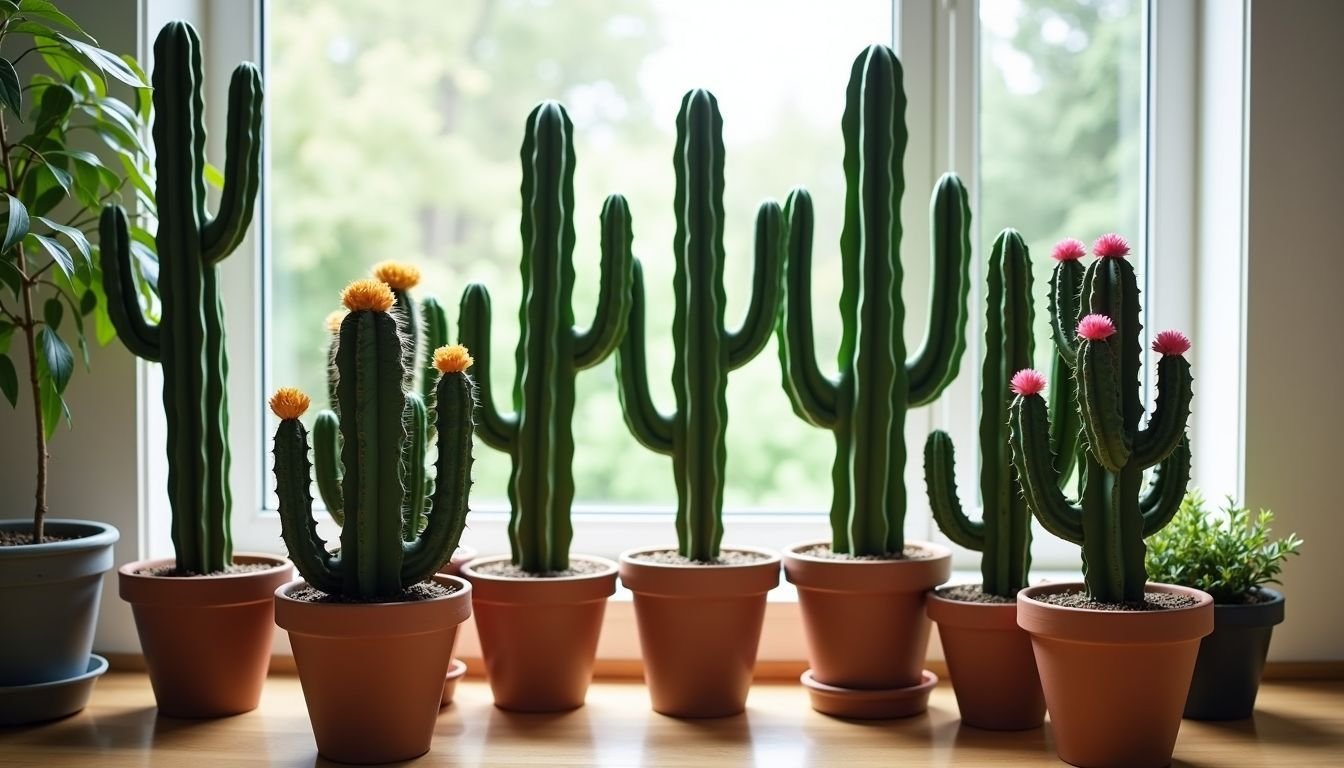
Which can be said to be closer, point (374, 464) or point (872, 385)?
point (374, 464)

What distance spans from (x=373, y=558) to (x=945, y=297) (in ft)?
2.65

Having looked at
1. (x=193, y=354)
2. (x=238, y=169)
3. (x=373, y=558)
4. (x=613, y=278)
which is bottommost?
(x=373, y=558)

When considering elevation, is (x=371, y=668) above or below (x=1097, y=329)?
below

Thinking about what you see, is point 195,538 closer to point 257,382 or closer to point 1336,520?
point 257,382

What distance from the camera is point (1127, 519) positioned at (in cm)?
124

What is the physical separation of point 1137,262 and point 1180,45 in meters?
0.35

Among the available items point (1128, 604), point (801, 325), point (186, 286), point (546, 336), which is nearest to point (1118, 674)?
point (1128, 604)

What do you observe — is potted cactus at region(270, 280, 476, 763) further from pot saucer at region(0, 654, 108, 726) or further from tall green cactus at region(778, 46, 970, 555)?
tall green cactus at region(778, 46, 970, 555)

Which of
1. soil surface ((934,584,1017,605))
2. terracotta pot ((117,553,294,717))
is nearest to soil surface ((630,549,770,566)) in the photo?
soil surface ((934,584,1017,605))

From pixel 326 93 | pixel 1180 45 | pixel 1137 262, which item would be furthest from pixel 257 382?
pixel 1180 45

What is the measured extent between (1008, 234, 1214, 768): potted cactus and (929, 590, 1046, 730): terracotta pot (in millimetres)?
70

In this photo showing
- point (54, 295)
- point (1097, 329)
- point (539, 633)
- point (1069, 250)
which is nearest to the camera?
point (1097, 329)

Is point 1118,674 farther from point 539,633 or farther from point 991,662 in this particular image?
point 539,633

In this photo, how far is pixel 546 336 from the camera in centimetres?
147
